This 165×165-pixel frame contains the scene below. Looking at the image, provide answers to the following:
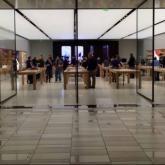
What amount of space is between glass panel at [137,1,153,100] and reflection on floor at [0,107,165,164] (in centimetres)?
361

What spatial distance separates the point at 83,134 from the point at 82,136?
0.17m

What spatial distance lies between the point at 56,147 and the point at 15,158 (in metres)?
0.75

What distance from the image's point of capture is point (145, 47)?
99.7 ft

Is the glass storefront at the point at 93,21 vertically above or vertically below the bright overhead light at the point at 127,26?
below

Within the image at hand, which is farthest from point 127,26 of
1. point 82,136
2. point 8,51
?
point 82,136

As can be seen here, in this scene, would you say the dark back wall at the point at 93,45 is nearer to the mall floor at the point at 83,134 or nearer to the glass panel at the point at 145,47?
the glass panel at the point at 145,47

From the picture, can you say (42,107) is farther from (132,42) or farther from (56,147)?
(132,42)

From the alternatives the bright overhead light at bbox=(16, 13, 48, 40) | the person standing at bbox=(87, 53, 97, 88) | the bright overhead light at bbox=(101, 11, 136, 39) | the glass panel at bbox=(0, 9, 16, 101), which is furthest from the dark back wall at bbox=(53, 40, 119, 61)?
the person standing at bbox=(87, 53, 97, 88)

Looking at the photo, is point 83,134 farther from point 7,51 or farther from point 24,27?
point 24,27

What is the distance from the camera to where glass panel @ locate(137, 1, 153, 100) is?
13406mm

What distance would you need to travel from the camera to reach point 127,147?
5754 mm

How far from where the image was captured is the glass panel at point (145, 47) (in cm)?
1341

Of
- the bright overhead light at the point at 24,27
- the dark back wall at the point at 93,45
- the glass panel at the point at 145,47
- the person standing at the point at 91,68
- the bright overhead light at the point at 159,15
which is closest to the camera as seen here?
the glass panel at the point at 145,47

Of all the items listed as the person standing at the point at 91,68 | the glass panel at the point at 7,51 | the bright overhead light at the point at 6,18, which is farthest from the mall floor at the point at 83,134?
the person standing at the point at 91,68
